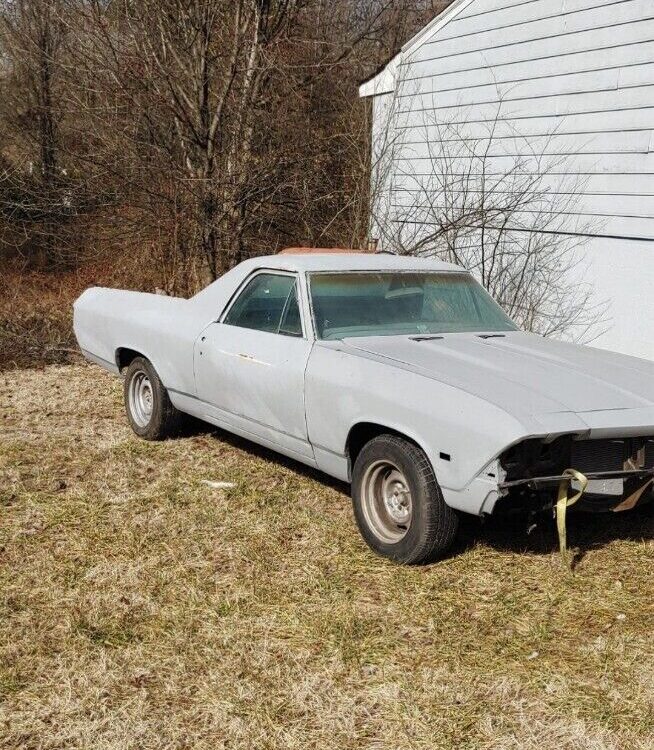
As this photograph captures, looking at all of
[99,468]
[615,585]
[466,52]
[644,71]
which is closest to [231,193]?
[466,52]

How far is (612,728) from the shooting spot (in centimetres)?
286

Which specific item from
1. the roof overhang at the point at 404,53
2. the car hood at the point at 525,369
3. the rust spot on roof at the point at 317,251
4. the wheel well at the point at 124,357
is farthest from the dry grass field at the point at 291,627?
the roof overhang at the point at 404,53

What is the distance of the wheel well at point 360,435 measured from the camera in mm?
4145

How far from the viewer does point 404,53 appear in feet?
35.3

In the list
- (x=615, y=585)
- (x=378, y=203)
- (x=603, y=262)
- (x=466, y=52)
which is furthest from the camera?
(x=378, y=203)

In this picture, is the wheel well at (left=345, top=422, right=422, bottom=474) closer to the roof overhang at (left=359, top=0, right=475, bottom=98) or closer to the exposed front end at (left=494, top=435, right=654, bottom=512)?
the exposed front end at (left=494, top=435, right=654, bottom=512)

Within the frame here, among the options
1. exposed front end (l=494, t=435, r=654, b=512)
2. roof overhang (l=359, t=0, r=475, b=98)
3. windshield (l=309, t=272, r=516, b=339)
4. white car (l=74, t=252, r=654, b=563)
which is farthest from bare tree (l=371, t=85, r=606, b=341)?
exposed front end (l=494, t=435, r=654, b=512)

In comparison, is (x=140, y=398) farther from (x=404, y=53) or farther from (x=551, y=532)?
(x=404, y=53)

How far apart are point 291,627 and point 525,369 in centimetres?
167

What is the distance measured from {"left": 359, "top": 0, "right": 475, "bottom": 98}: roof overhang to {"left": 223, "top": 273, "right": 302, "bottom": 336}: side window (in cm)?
604

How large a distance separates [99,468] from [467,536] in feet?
8.17

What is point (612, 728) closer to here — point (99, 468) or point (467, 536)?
point (467, 536)

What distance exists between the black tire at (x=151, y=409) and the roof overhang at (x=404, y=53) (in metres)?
6.21

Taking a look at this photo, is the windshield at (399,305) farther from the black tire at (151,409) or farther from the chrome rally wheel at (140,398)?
the chrome rally wheel at (140,398)
